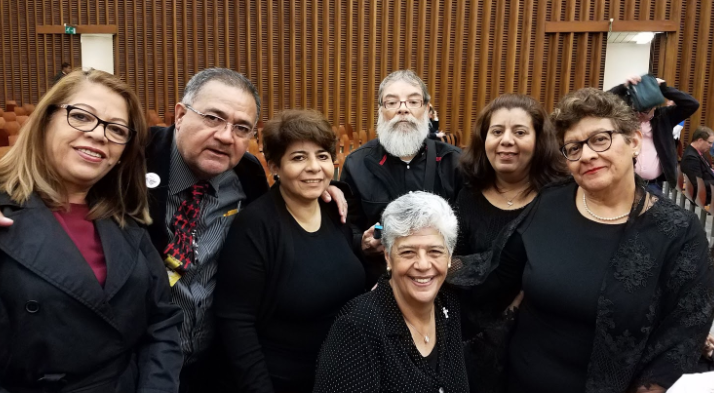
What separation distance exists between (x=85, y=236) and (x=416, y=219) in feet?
3.06

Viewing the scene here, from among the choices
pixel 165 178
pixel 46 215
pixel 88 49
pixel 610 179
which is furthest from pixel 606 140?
pixel 88 49

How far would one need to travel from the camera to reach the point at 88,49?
32.5 ft

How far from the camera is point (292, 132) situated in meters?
1.83

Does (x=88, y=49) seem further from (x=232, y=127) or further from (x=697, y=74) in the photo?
(x=697, y=74)

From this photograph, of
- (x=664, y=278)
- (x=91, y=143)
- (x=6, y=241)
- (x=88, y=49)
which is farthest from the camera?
(x=88, y=49)

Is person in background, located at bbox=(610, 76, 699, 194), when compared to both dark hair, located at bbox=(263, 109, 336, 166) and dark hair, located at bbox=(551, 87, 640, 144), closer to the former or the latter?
dark hair, located at bbox=(551, 87, 640, 144)

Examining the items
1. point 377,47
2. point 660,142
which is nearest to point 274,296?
point 660,142

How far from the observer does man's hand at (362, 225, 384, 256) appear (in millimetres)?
1986

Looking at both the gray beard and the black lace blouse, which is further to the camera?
the gray beard

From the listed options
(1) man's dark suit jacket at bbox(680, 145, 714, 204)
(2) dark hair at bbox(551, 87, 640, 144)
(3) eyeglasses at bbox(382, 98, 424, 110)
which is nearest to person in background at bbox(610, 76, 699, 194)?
(1) man's dark suit jacket at bbox(680, 145, 714, 204)

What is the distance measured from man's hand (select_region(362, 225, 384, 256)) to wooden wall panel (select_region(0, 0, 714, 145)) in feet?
24.4

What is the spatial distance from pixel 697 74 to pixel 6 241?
9842 mm

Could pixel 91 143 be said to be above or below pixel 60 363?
above

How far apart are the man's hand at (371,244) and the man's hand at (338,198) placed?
0.11 metres
